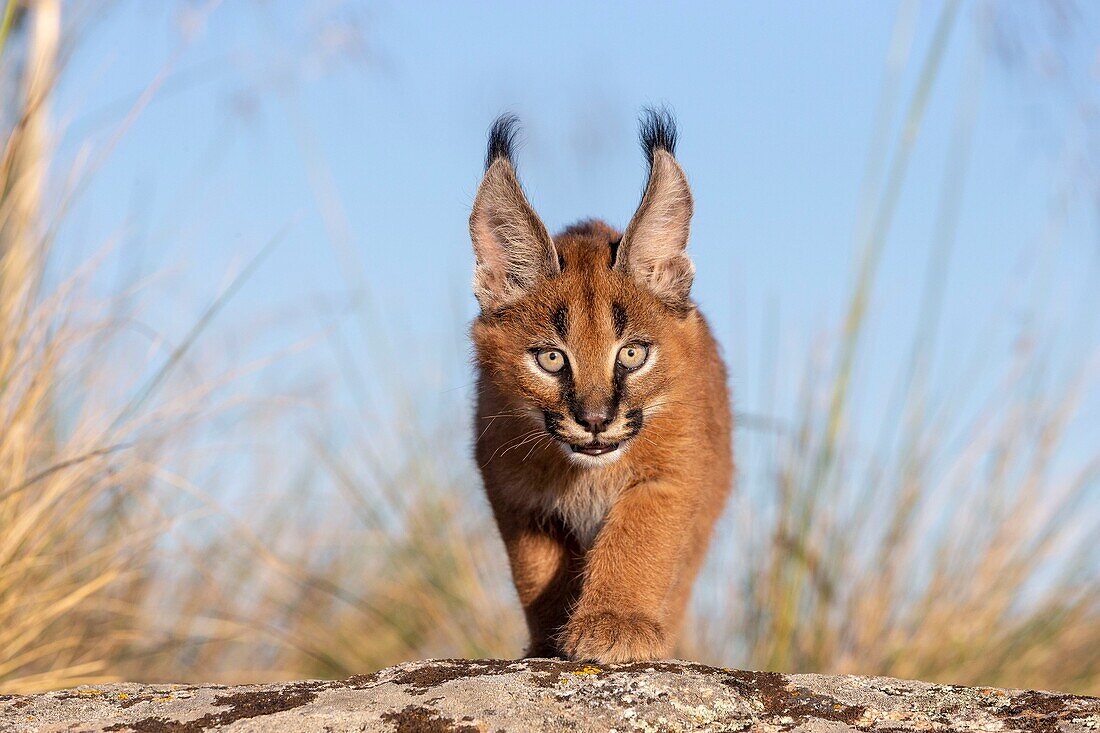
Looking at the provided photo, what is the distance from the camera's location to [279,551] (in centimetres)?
821

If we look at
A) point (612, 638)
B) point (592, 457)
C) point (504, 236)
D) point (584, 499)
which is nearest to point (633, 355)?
point (592, 457)

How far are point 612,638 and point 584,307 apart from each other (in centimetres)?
121

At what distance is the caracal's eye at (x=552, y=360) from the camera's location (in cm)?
438

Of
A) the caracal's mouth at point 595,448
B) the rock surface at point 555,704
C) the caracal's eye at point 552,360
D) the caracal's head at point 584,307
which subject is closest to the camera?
the rock surface at point 555,704

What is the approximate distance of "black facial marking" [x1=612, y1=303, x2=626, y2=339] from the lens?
4395 millimetres

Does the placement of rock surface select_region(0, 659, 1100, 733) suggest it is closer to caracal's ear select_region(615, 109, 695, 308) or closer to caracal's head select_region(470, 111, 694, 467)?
caracal's head select_region(470, 111, 694, 467)

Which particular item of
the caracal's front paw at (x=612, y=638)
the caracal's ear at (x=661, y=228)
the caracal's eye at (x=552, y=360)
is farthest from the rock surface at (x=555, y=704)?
the caracal's ear at (x=661, y=228)

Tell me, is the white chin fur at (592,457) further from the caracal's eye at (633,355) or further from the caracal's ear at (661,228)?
the caracal's ear at (661,228)

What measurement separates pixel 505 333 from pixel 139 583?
386cm

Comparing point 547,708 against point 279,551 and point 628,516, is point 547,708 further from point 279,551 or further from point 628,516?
point 279,551

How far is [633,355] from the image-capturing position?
441cm

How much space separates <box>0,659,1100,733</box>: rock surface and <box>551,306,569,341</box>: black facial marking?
140cm

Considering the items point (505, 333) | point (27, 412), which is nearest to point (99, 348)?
point (27, 412)

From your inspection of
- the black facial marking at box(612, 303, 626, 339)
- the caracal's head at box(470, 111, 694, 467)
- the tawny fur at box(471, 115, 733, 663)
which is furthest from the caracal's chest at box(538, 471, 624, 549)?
the black facial marking at box(612, 303, 626, 339)
